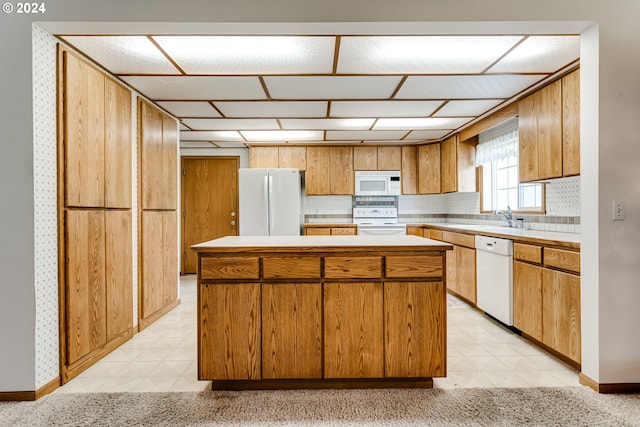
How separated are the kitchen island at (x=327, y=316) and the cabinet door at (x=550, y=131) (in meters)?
1.58

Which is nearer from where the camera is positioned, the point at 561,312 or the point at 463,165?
the point at 561,312

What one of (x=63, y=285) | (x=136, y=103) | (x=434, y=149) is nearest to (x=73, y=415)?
(x=63, y=285)

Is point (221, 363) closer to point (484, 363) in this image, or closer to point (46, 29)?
point (484, 363)

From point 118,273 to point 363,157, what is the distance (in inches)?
155

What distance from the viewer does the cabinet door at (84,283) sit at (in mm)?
2293

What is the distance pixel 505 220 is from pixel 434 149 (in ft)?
5.71

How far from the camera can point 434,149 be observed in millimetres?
5559

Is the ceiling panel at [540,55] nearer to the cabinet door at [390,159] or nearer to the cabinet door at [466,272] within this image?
the cabinet door at [466,272]

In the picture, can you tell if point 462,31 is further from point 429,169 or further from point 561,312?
point 429,169

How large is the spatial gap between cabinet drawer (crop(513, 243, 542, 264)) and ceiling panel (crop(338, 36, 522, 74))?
144 cm

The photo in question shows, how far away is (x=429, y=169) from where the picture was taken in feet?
18.4

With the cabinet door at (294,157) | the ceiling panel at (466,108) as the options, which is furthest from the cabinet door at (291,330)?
the cabinet door at (294,157)

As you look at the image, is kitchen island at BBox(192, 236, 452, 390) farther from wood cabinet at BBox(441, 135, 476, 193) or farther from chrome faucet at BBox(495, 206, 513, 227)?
wood cabinet at BBox(441, 135, 476, 193)

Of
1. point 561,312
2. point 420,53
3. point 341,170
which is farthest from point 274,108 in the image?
point 561,312
